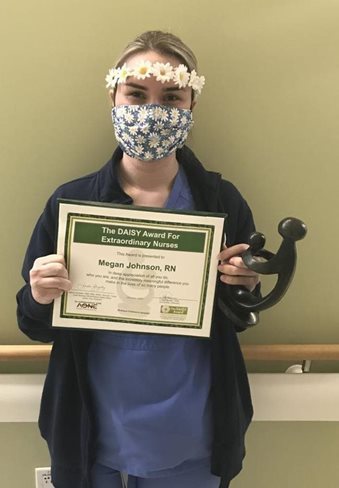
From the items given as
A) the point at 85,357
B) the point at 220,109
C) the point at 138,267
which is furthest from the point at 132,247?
the point at 220,109

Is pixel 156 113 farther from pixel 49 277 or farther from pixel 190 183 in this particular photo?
pixel 49 277

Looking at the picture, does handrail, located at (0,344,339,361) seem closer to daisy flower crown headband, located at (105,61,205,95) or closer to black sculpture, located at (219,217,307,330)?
black sculpture, located at (219,217,307,330)

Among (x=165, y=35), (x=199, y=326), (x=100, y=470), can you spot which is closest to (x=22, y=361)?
(x=100, y=470)

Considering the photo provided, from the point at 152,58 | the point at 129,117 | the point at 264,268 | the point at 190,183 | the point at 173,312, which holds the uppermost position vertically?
the point at 152,58

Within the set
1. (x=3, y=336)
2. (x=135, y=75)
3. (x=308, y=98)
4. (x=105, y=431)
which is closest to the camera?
(x=135, y=75)

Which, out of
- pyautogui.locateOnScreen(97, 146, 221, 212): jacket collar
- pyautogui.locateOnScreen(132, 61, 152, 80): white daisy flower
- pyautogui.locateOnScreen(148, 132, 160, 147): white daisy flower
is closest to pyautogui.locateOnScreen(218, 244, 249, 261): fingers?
pyautogui.locateOnScreen(97, 146, 221, 212): jacket collar

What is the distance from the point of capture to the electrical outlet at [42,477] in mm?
1289

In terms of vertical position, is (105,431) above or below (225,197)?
below

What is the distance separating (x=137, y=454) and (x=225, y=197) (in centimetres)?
51

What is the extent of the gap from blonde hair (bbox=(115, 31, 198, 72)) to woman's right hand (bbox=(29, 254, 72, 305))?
0.37m

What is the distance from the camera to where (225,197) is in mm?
957

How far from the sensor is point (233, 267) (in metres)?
0.83

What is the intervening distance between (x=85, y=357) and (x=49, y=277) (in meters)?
0.21

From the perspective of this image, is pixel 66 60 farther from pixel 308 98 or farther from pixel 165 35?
pixel 308 98
